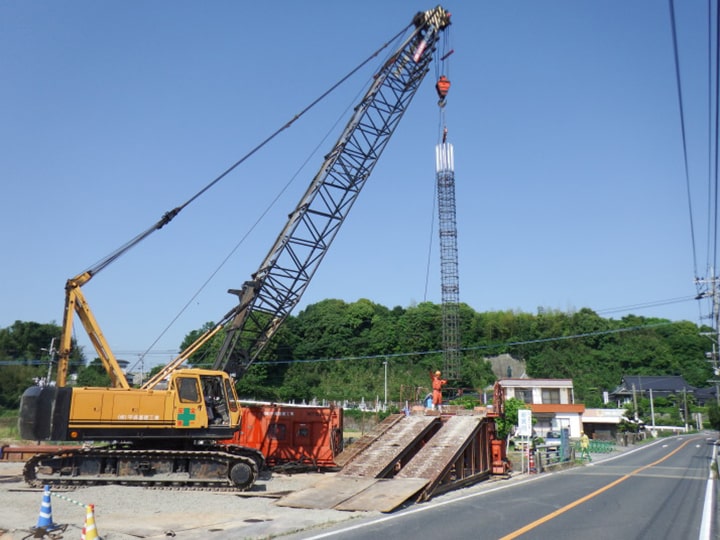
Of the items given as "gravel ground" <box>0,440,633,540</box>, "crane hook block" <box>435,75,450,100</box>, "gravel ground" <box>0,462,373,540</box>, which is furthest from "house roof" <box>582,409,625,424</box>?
"gravel ground" <box>0,462,373,540</box>

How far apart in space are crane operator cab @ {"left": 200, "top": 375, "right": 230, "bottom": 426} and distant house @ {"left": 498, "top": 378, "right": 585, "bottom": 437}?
4978 centimetres

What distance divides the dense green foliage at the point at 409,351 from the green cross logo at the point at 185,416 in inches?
2096

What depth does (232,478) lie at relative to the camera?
18078 mm

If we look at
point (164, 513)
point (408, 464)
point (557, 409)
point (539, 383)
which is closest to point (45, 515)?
point (164, 513)

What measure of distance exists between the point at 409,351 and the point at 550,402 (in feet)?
93.7

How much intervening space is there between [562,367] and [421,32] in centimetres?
7907

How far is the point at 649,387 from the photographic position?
99625mm

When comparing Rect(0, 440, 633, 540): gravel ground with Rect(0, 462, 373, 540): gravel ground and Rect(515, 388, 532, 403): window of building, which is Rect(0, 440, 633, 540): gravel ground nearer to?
Rect(0, 462, 373, 540): gravel ground

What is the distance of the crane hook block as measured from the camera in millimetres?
34791

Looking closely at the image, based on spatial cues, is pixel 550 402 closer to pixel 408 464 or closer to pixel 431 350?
pixel 431 350

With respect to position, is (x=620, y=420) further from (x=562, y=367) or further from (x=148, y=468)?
(x=148, y=468)

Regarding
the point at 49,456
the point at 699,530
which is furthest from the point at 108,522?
the point at 699,530

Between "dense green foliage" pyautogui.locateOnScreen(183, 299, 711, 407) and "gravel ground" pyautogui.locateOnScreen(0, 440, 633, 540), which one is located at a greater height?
"dense green foliage" pyautogui.locateOnScreen(183, 299, 711, 407)

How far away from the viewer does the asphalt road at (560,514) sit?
37.7 ft
